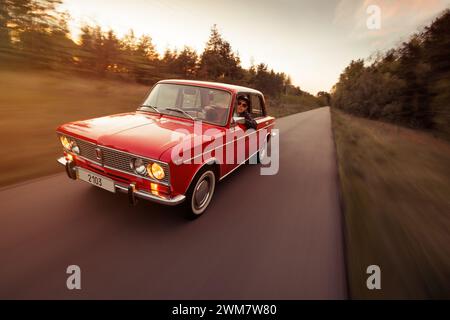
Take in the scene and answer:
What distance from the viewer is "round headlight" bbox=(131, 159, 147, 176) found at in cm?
262

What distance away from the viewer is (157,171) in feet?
8.44

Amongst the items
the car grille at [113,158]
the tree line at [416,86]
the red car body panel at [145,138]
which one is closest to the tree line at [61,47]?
the red car body panel at [145,138]

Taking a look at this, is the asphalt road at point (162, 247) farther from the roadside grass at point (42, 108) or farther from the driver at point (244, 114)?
the driver at point (244, 114)

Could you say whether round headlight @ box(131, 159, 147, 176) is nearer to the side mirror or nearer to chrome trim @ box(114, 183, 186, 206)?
chrome trim @ box(114, 183, 186, 206)

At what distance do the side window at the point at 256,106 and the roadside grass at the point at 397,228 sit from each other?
2.48 metres

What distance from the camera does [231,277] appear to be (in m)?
2.31

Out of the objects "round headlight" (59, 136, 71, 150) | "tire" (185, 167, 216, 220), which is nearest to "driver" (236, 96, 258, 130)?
"tire" (185, 167, 216, 220)

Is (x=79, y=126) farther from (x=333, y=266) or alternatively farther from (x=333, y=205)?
(x=333, y=205)

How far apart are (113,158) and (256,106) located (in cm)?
363

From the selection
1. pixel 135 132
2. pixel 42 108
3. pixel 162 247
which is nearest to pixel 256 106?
pixel 135 132

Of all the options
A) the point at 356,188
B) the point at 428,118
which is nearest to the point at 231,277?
the point at 356,188

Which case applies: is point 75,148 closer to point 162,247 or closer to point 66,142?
point 66,142

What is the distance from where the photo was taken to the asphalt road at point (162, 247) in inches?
83.8

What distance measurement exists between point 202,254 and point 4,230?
2.29 meters
